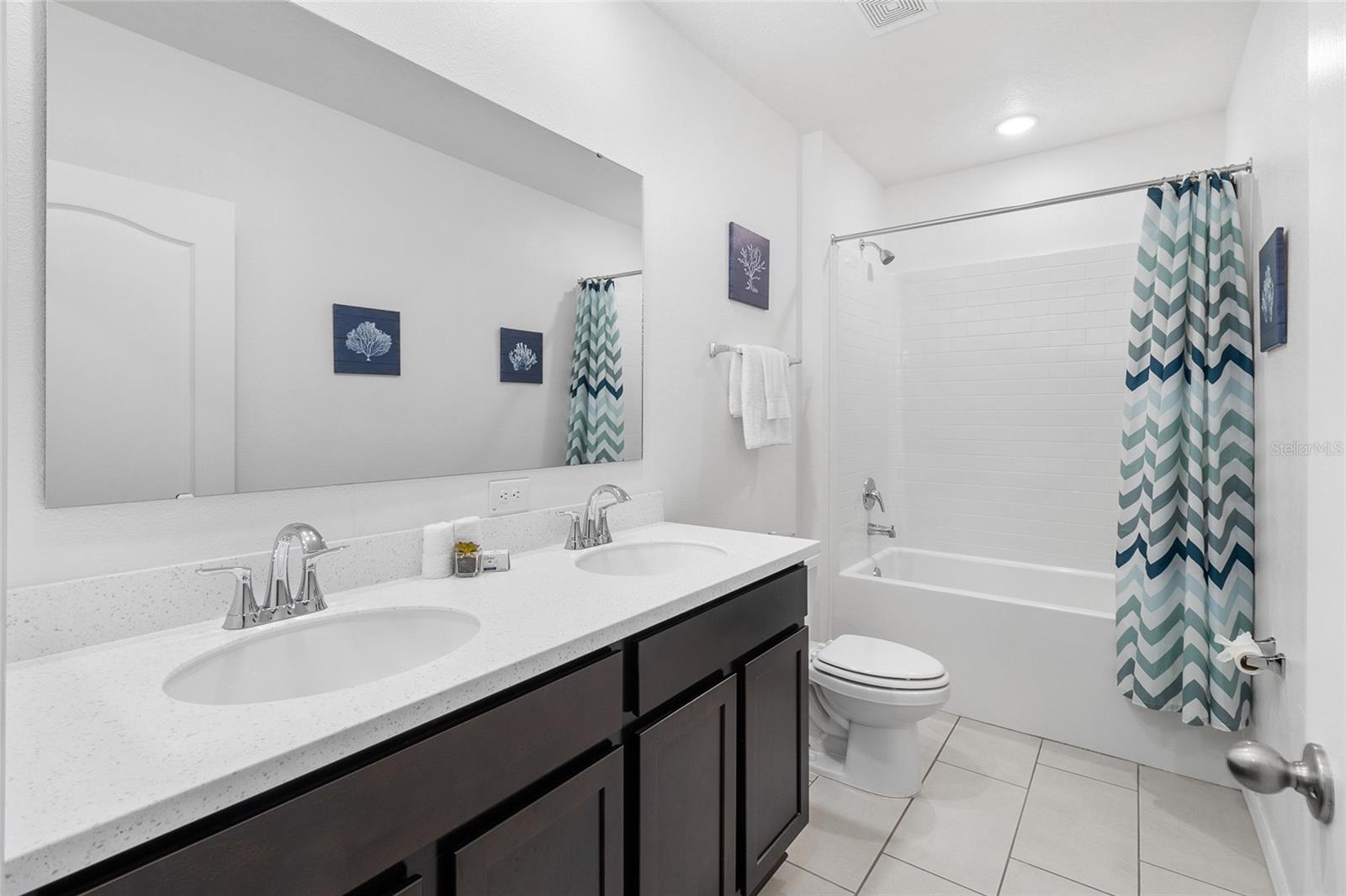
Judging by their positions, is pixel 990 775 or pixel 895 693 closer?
pixel 895 693

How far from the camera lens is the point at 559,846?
112 cm

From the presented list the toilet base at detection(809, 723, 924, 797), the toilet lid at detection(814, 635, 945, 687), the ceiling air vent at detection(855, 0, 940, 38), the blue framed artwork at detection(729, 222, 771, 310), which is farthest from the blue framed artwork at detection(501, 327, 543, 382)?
the toilet base at detection(809, 723, 924, 797)

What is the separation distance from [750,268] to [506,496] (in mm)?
1400

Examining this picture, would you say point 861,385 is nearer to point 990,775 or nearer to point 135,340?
point 990,775

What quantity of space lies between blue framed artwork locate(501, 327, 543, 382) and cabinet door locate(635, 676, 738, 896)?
2.91ft

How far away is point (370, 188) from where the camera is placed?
1474mm

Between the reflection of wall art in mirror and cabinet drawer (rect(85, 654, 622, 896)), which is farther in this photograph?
the reflection of wall art in mirror

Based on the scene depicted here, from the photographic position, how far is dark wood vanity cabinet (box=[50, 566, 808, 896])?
31.2 inches

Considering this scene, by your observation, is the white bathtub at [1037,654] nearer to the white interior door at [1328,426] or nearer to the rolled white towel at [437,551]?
the white interior door at [1328,426]

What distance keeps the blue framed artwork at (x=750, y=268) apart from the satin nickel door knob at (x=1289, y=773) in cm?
207

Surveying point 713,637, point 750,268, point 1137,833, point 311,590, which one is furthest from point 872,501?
point 311,590

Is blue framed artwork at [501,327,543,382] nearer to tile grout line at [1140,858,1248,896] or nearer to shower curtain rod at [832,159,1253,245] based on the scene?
shower curtain rod at [832,159,1253,245]

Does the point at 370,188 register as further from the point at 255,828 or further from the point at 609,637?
the point at 255,828

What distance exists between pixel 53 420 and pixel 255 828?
2.44 ft
